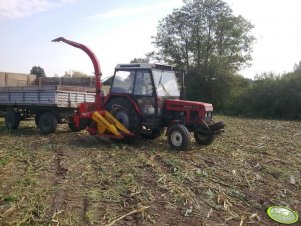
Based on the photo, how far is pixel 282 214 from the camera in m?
5.35

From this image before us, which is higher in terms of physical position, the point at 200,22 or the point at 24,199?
the point at 200,22

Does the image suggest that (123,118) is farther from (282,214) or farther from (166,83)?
(282,214)

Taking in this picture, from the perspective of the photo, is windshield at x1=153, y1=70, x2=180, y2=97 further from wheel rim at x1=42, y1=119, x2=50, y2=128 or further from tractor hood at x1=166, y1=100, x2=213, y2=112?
wheel rim at x1=42, y1=119, x2=50, y2=128

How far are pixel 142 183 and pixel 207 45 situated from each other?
27.8 metres

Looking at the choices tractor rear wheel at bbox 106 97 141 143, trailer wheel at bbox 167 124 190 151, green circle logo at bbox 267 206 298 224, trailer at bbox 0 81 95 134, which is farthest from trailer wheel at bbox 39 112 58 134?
green circle logo at bbox 267 206 298 224

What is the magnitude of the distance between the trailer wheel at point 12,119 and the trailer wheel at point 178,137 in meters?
6.47

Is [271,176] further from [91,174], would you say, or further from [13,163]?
[13,163]

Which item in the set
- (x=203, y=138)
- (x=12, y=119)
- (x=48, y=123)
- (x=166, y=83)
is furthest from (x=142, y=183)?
(x=12, y=119)

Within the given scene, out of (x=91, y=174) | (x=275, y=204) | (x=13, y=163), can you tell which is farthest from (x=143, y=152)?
(x=275, y=204)

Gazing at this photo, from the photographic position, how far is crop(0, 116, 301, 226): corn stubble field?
5074mm

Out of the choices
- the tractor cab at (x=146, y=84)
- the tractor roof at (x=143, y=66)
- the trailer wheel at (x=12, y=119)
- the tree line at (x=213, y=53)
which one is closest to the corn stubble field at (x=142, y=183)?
the tractor cab at (x=146, y=84)

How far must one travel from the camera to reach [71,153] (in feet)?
30.1

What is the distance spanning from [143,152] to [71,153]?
1815 millimetres

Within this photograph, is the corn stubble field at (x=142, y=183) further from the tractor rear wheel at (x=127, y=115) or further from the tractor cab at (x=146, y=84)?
the tractor cab at (x=146, y=84)
